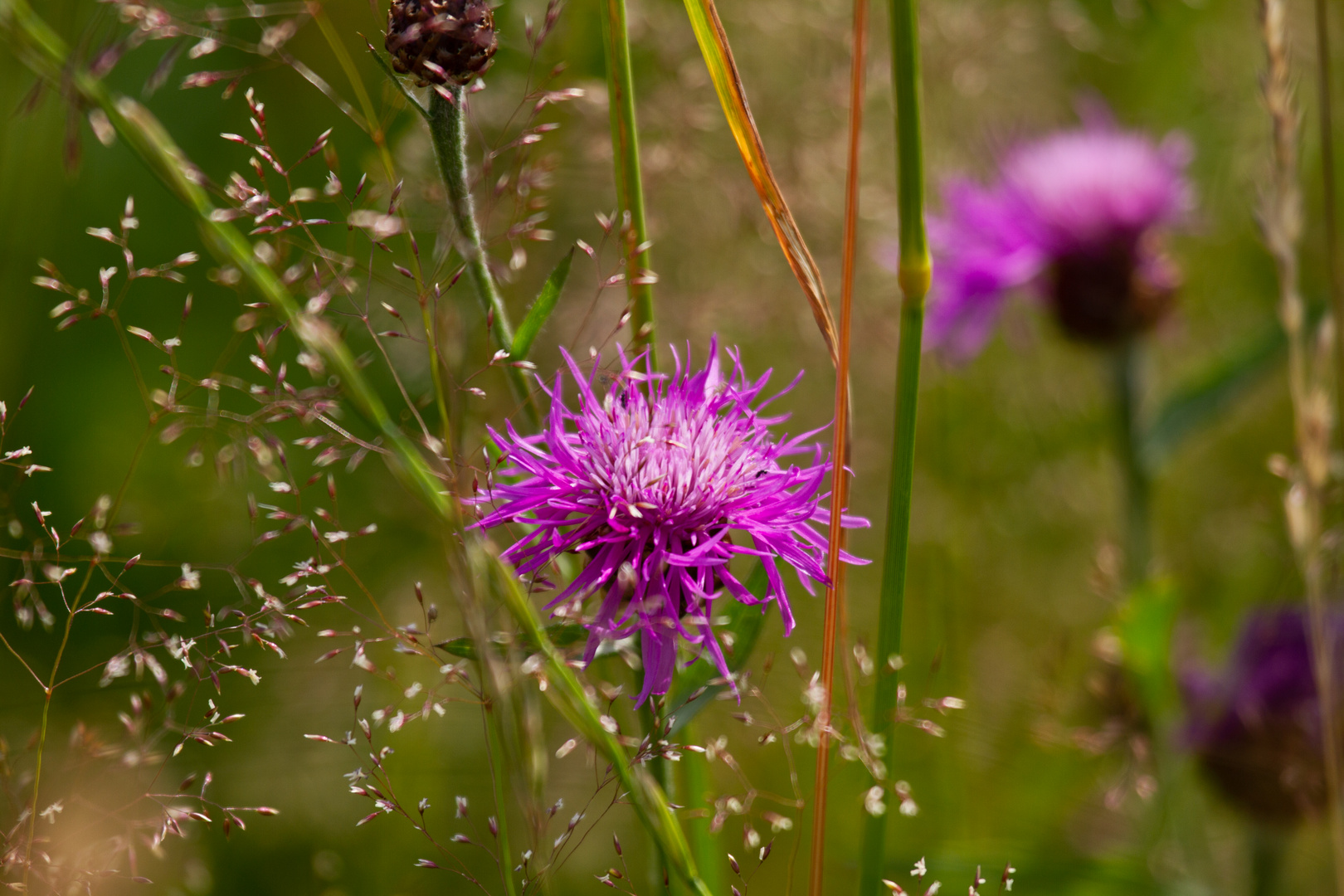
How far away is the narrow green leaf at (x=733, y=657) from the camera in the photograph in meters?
0.81

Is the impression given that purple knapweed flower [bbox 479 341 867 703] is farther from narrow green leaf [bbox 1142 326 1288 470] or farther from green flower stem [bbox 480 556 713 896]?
narrow green leaf [bbox 1142 326 1288 470]

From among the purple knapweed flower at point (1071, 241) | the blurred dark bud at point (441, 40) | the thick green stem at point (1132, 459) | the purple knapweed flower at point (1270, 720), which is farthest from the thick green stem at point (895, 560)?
the purple knapweed flower at point (1071, 241)

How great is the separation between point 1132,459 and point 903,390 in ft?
3.74

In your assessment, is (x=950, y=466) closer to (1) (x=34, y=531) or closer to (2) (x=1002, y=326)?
(2) (x=1002, y=326)

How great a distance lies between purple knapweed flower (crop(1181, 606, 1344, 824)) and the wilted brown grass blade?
1.01 m

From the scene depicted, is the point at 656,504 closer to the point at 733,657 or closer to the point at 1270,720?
the point at 733,657

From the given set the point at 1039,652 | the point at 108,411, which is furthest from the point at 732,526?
the point at 108,411

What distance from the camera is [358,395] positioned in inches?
28.5

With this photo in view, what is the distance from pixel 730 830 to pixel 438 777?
0.49 metres

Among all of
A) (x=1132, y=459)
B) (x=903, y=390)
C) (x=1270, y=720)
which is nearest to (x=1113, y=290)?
(x=1132, y=459)

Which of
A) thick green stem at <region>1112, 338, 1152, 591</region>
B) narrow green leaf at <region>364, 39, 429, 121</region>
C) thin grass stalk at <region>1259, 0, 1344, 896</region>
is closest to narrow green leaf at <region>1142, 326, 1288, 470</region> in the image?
thick green stem at <region>1112, 338, 1152, 591</region>

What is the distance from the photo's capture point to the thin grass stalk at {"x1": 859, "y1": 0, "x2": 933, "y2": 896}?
0.72 meters

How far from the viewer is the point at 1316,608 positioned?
0.89m

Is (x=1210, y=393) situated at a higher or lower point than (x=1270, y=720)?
higher
